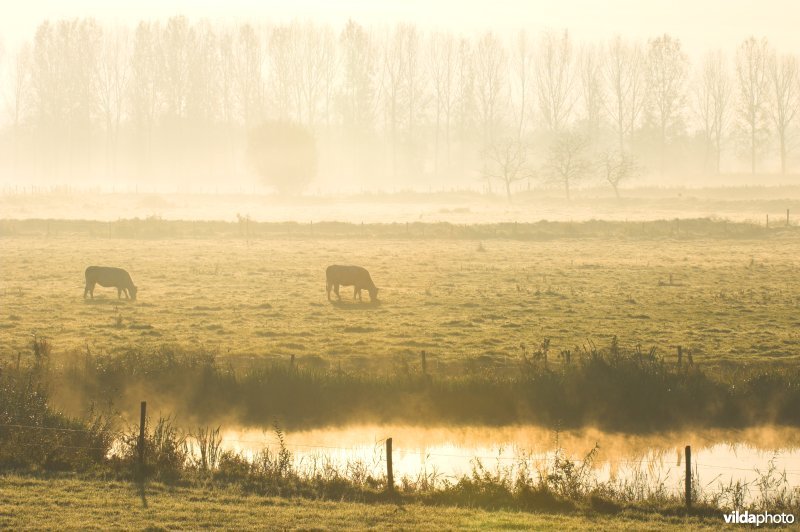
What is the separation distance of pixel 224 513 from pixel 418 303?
62.2 feet

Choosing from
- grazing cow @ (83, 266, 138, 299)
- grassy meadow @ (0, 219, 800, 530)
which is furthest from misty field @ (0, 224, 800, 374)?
grazing cow @ (83, 266, 138, 299)

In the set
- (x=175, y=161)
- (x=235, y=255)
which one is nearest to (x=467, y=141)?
(x=175, y=161)

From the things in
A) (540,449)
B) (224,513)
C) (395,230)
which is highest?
(395,230)

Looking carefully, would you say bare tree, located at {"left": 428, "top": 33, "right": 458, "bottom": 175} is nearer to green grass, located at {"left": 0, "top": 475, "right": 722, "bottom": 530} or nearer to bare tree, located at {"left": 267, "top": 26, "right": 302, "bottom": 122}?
bare tree, located at {"left": 267, "top": 26, "right": 302, "bottom": 122}

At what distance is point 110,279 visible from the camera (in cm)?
3262

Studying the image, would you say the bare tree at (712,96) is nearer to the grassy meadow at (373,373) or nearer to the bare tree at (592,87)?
the bare tree at (592,87)

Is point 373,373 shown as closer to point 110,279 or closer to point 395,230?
point 110,279

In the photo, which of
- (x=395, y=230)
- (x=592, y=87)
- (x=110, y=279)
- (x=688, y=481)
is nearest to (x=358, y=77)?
(x=592, y=87)

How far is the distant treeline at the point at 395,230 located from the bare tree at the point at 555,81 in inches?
2083

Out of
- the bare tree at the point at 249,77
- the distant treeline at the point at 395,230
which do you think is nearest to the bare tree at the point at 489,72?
the bare tree at the point at 249,77

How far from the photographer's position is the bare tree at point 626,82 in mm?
108375

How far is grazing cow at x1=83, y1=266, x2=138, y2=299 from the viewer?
32594 millimetres

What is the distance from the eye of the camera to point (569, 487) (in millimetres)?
14617

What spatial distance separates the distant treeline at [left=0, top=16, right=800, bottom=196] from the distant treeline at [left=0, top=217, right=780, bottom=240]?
46947mm
